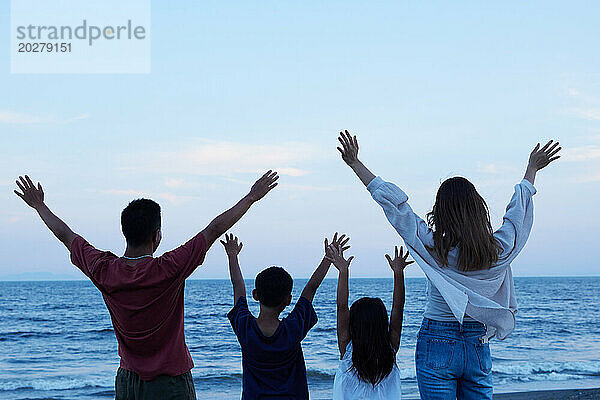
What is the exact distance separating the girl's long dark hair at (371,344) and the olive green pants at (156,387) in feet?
3.01

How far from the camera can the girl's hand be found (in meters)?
3.51

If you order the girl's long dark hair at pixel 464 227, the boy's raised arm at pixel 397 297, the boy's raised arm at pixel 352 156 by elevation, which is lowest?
the boy's raised arm at pixel 397 297

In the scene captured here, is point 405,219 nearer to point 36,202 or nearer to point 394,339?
point 394,339

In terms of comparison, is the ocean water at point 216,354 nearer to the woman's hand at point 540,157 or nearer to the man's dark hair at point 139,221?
the woman's hand at point 540,157

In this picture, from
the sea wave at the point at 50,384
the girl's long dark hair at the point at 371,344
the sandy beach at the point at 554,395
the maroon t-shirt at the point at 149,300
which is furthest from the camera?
the sea wave at the point at 50,384

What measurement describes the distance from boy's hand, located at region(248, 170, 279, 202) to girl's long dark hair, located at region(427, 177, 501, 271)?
798 mm

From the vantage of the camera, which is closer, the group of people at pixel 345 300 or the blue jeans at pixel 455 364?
the group of people at pixel 345 300

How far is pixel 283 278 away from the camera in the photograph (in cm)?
337

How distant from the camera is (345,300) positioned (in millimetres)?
3449

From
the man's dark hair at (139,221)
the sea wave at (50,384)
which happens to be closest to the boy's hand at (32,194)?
the man's dark hair at (139,221)

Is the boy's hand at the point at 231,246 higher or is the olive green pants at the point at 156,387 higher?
the boy's hand at the point at 231,246

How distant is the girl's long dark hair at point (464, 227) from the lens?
3016 mm

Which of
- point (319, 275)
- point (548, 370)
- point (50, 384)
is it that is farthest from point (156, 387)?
point (548, 370)

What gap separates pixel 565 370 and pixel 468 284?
1282 centimetres
